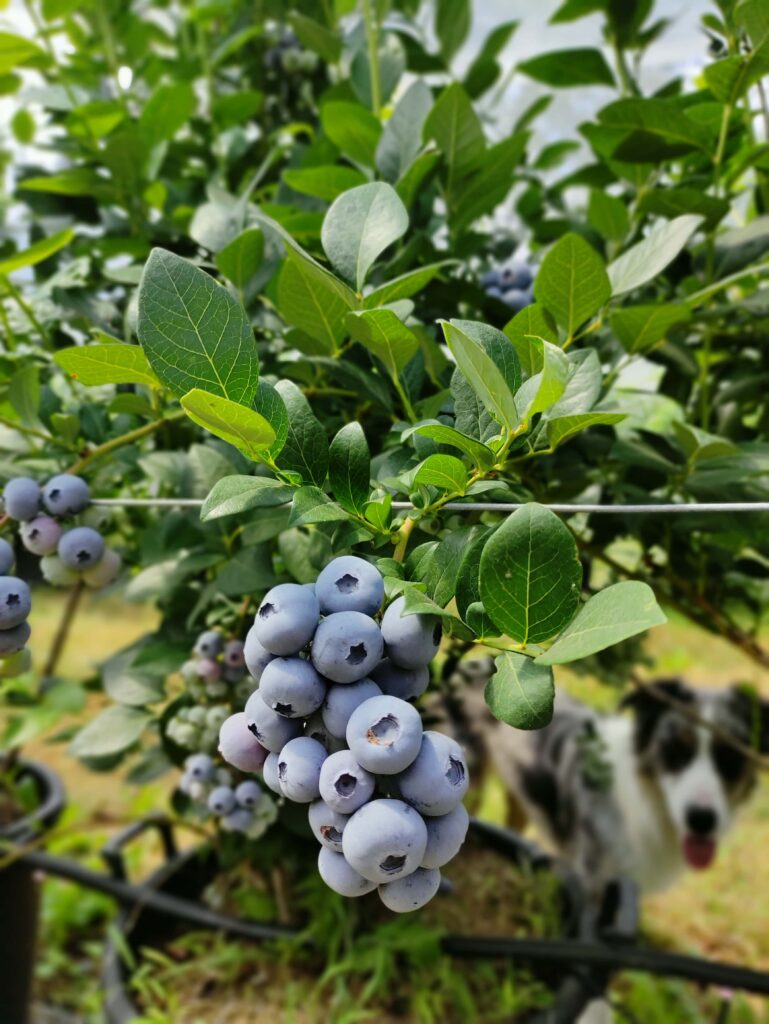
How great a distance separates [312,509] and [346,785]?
0.33 feet

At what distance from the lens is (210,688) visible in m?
0.57

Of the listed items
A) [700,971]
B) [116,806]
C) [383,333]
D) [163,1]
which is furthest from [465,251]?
[116,806]

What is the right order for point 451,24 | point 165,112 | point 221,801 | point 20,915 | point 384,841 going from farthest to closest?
1. point 20,915
2. point 451,24
3. point 165,112
4. point 221,801
5. point 384,841

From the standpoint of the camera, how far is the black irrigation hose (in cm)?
86

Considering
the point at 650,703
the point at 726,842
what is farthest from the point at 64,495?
the point at 726,842

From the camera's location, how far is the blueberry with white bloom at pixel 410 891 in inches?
11.2

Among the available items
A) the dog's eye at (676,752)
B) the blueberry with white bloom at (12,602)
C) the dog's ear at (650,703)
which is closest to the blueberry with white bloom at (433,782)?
the blueberry with white bloom at (12,602)

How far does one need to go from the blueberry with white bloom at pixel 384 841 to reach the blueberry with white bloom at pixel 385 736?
0.01m

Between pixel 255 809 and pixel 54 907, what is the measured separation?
1454 millimetres

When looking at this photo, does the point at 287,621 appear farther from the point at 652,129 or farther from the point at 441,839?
the point at 652,129

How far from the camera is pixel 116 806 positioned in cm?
228

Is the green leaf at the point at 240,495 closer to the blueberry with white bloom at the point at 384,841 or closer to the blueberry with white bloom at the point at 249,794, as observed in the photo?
the blueberry with white bloom at the point at 384,841

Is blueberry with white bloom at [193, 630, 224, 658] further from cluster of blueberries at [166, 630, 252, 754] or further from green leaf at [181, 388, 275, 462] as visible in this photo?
green leaf at [181, 388, 275, 462]

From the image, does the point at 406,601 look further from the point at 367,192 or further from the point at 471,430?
the point at 367,192
